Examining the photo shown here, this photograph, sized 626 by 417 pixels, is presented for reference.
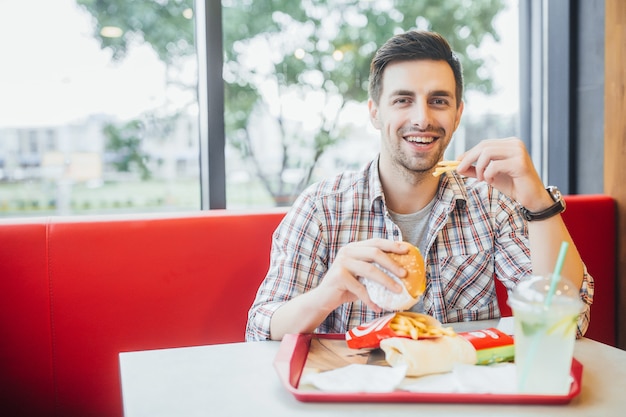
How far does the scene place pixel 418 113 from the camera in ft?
5.10

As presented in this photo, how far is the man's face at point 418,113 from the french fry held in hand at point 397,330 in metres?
0.58

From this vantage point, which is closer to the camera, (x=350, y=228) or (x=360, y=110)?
(x=350, y=228)

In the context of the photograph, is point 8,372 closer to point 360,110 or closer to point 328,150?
point 328,150

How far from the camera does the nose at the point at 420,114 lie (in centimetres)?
154

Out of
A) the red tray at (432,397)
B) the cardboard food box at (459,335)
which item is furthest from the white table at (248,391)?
the cardboard food box at (459,335)

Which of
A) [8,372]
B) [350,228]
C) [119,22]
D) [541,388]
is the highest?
[119,22]

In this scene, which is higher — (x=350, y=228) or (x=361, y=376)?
(x=350, y=228)

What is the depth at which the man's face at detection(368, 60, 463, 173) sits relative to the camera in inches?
61.4

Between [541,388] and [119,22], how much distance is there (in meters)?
→ 2.11

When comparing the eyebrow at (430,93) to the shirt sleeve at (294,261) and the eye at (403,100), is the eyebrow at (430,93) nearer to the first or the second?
the eye at (403,100)

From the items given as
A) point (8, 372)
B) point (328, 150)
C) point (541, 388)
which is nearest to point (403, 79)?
point (541, 388)

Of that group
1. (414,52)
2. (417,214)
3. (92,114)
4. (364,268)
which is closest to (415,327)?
(364,268)

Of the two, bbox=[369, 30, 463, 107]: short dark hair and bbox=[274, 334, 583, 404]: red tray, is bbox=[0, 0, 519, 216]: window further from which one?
bbox=[274, 334, 583, 404]: red tray

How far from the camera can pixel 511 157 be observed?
4.32ft
